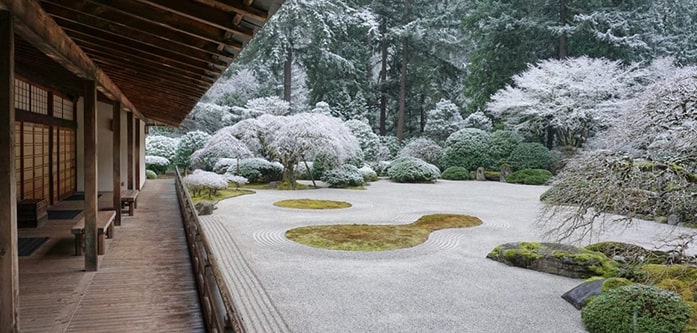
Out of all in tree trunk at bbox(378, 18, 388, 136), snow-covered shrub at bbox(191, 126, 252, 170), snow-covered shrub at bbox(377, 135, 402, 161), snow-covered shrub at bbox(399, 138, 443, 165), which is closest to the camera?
snow-covered shrub at bbox(191, 126, 252, 170)

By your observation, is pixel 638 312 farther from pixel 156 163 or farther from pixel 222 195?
pixel 156 163

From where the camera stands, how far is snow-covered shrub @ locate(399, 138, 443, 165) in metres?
25.1

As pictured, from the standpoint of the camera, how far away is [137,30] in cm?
336

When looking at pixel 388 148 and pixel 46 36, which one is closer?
pixel 46 36

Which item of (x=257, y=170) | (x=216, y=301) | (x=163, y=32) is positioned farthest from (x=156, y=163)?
(x=216, y=301)

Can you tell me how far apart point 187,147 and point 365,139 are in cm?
922

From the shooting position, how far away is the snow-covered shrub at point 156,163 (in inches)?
813

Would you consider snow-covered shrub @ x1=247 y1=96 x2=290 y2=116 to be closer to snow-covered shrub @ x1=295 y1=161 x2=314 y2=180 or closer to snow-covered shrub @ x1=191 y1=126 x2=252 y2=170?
snow-covered shrub @ x1=295 y1=161 x2=314 y2=180

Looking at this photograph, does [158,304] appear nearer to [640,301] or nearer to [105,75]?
Result: [105,75]

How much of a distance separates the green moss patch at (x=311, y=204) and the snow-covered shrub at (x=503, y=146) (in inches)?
479

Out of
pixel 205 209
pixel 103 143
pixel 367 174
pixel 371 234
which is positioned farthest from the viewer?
pixel 367 174

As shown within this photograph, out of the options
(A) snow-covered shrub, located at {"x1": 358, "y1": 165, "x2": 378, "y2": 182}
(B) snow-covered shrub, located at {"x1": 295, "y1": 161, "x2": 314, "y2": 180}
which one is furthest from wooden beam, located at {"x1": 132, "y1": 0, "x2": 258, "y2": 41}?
(B) snow-covered shrub, located at {"x1": 295, "y1": 161, "x2": 314, "y2": 180}

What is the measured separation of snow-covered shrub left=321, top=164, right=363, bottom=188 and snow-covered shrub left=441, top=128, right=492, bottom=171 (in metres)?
7.08

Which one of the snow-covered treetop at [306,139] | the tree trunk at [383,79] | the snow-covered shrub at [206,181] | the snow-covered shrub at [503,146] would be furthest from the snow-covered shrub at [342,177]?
the tree trunk at [383,79]
